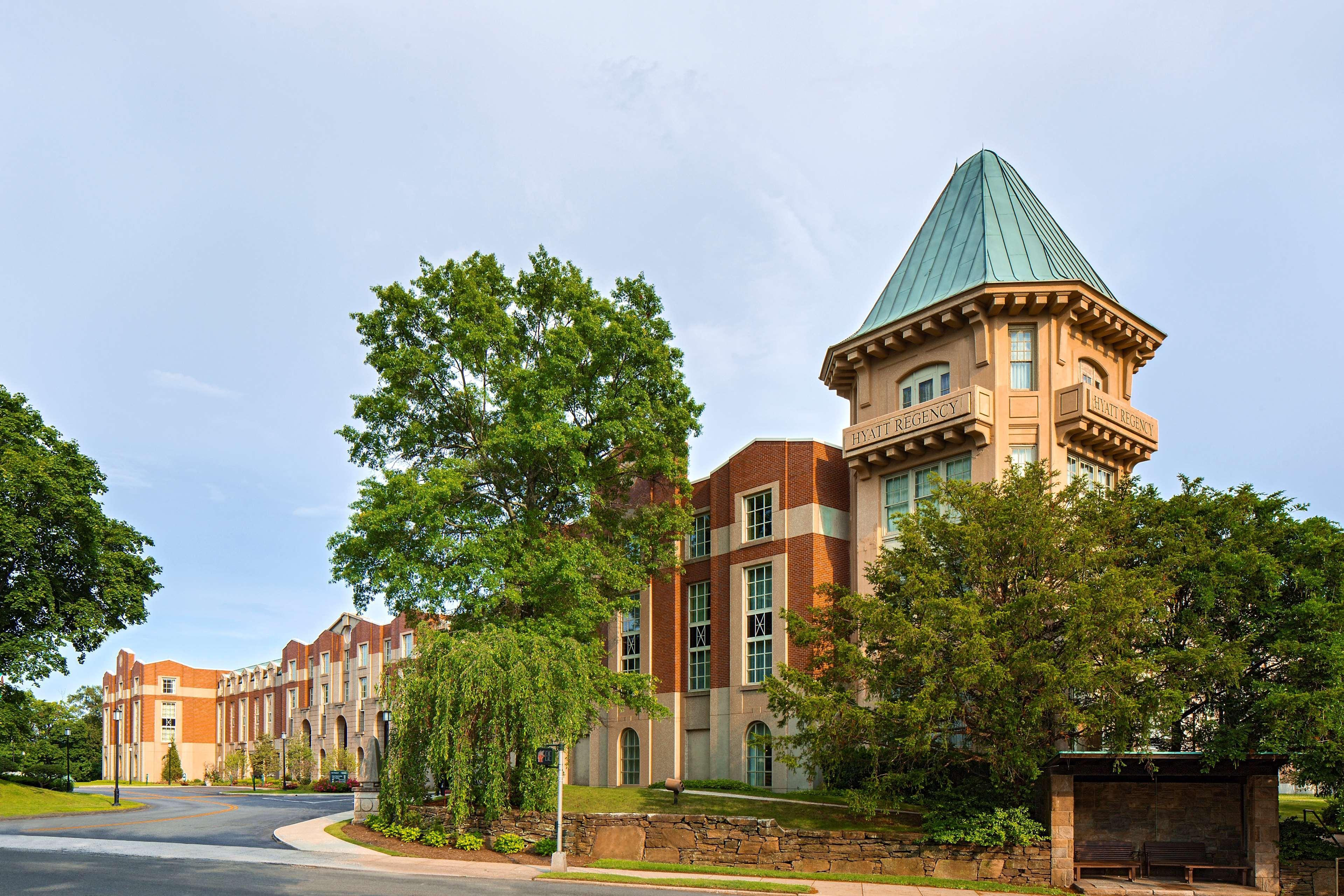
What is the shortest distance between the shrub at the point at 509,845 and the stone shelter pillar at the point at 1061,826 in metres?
12.4

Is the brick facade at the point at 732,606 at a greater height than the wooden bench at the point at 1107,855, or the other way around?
the brick facade at the point at 732,606

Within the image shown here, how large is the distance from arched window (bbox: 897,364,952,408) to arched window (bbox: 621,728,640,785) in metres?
16.6

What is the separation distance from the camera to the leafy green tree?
21.3 meters

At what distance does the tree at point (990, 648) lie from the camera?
21.5 meters

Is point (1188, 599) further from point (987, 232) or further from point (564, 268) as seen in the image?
point (564, 268)

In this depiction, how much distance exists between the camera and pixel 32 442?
135ft

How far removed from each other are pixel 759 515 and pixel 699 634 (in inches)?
210

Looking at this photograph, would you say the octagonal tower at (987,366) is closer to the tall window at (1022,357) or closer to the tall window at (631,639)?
the tall window at (1022,357)

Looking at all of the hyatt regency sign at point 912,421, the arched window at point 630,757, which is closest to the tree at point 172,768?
the arched window at point 630,757

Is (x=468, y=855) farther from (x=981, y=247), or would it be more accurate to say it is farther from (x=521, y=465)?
(x=981, y=247)

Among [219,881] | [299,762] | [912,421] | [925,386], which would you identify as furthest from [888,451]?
[299,762]

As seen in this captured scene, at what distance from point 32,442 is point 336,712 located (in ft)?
140

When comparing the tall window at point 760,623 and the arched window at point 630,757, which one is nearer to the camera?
the tall window at point 760,623

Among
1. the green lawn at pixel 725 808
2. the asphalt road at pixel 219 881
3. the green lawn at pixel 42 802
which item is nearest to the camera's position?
the asphalt road at pixel 219 881
